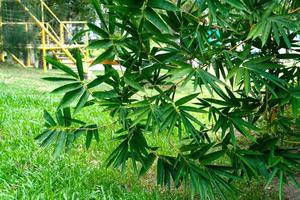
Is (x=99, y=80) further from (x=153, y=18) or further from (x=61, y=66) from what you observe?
(x=153, y=18)

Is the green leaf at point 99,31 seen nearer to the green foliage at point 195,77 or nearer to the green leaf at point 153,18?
the green foliage at point 195,77

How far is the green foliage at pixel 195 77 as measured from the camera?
5.09 feet

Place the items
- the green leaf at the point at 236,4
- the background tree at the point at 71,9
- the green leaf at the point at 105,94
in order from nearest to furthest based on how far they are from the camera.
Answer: the green leaf at the point at 236,4 → the green leaf at the point at 105,94 → the background tree at the point at 71,9

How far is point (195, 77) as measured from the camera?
1.56m

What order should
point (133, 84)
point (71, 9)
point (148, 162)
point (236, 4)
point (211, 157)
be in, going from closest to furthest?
point (236, 4) → point (133, 84) → point (211, 157) → point (148, 162) → point (71, 9)

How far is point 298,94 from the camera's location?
1.63 metres

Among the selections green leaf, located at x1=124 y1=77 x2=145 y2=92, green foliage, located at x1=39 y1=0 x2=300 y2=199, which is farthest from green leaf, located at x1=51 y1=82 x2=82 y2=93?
green leaf, located at x1=124 y1=77 x2=145 y2=92

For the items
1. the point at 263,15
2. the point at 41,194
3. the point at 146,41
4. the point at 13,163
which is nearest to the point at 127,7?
the point at 146,41

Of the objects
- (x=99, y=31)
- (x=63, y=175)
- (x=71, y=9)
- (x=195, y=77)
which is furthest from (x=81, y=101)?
(x=71, y=9)

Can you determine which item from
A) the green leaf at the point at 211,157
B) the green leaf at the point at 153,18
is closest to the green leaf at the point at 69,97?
the green leaf at the point at 153,18

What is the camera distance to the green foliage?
1553mm

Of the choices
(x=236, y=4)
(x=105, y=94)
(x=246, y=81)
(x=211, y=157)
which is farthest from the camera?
(x=211, y=157)

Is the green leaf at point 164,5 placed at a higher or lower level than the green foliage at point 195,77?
higher

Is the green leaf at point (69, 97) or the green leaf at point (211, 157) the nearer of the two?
the green leaf at point (69, 97)
